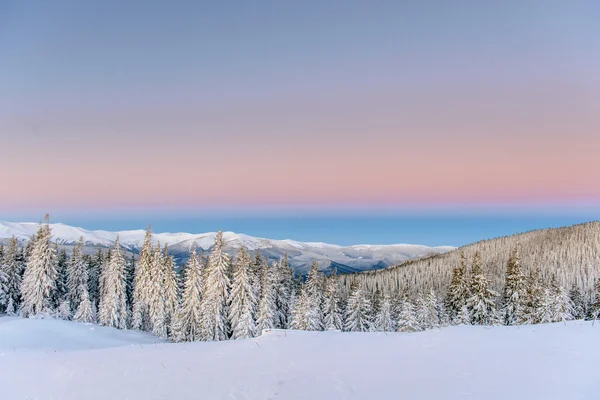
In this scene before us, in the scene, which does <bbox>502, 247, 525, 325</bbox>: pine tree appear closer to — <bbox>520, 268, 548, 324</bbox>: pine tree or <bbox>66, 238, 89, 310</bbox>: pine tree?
<bbox>520, 268, 548, 324</bbox>: pine tree

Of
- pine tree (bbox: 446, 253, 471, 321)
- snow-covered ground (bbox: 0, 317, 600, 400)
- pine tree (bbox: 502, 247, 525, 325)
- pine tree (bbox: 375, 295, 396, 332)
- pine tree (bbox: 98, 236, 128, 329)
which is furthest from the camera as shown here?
pine tree (bbox: 375, 295, 396, 332)

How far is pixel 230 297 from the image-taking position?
44719 millimetres

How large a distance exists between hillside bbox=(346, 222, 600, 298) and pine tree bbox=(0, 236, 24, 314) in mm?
105553

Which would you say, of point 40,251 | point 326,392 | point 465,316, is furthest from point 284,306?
point 326,392

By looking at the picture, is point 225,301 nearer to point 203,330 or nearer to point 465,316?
point 203,330

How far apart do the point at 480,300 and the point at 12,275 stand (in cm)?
6477

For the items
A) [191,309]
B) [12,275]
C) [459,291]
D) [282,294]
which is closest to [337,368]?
[459,291]

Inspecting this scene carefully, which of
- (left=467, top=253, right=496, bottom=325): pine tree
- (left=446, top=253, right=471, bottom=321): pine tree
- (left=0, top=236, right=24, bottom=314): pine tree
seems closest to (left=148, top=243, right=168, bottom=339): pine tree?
(left=0, top=236, right=24, bottom=314): pine tree

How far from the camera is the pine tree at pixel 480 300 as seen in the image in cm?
4178

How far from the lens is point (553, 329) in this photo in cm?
1433

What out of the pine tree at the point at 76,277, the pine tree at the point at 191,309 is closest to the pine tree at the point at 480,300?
the pine tree at the point at 191,309

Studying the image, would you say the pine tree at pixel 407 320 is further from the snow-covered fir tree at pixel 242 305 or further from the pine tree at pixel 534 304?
the snow-covered fir tree at pixel 242 305

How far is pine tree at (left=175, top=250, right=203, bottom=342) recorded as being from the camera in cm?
4506

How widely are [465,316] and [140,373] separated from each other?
128 feet
